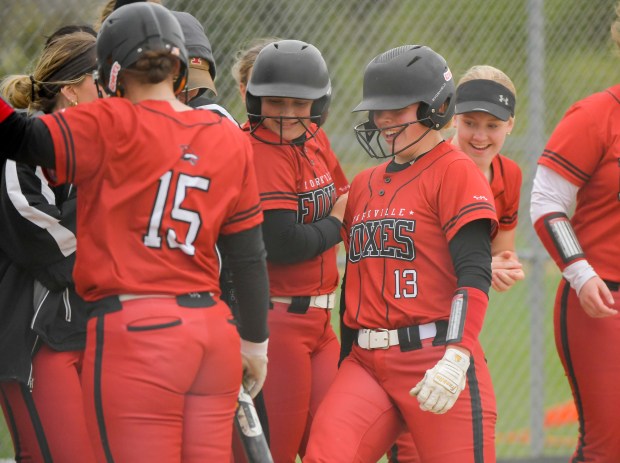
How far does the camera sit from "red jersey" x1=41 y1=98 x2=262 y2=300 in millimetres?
2627

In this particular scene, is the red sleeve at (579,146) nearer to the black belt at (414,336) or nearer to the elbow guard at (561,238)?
the elbow guard at (561,238)

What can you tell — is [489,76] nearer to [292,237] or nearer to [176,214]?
[292,237]

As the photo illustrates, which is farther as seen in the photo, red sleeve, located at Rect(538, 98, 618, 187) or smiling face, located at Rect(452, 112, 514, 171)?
smiling face, located at Rect(452, 112, 514, 171)

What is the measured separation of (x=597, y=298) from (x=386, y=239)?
927mm

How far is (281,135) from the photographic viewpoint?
3654 mm

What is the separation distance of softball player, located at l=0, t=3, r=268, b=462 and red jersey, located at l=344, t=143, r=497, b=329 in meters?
0.69

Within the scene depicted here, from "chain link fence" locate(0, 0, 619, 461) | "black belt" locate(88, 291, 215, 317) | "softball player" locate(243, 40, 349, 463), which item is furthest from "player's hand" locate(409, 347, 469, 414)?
"chain link fence" locate(0, 0, 619, 461)

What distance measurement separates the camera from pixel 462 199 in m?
3.23

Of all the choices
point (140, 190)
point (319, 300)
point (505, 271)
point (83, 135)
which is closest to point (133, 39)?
point (83, 135)

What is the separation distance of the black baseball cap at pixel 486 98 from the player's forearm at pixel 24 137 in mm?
2009

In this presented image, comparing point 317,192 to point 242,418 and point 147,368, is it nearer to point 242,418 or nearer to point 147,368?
point 242,418

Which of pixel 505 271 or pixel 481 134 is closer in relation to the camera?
pixel 505 271

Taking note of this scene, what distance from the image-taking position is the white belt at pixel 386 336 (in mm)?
3305

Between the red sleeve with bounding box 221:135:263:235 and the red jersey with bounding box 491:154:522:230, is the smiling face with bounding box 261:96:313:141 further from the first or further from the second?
the red jersey with bounding box 491:154:522:230
